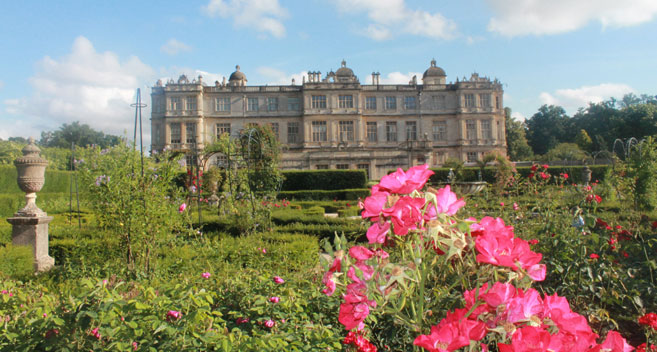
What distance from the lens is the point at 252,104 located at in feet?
108

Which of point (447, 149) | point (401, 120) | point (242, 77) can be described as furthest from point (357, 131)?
point (242, 77)

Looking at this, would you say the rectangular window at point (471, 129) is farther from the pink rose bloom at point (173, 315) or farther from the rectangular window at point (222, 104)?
the pink rose bloom at point (173, 315)

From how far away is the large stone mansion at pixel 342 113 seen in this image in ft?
105

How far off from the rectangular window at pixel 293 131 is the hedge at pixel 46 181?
58.0ft

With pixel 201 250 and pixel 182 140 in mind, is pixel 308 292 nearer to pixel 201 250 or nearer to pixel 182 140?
pixel 201 250

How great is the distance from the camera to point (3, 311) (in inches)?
107

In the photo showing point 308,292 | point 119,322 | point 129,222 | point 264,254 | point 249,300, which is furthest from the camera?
point 264,254

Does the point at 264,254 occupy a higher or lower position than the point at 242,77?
lower

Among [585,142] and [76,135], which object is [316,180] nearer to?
[585,142]

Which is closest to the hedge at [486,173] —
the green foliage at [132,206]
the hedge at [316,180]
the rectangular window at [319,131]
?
the hedge at [316,180]

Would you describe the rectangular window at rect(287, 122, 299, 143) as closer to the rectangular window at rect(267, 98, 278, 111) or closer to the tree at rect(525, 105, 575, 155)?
the rectangular window at rect(267, 98, 278, 111)

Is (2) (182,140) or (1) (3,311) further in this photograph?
(2) (182,140)

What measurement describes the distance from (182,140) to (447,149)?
22205mm

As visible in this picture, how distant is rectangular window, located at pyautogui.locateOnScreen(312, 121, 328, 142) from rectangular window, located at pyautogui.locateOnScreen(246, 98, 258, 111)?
17.1 feet
